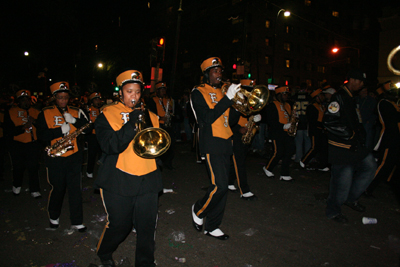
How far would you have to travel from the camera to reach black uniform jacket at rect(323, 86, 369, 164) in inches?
170

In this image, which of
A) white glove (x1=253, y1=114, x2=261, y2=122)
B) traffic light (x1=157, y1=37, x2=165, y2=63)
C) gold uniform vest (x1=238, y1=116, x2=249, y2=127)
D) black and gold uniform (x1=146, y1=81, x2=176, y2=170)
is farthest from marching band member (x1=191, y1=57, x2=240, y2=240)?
traffic light (x1=157, y1=37, x2=165, y2=63)

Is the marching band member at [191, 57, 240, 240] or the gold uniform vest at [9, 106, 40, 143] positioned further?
the gold uniform vest at [9, 106, 40, 143]

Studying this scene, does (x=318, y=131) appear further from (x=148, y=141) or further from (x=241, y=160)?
(x=148, y=141)

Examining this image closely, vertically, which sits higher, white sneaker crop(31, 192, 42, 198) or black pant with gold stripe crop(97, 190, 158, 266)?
black pant with gold stripe crop(97, 190, 158, 266)

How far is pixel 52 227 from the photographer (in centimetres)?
425

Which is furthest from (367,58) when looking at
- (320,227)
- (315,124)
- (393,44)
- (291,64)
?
(320,227)

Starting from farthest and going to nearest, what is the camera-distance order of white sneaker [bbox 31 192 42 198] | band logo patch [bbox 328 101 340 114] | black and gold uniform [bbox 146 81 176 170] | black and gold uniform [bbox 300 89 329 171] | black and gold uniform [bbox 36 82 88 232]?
black and gold uniform [bbox 300 89 329 171], black and gold uniform [bbox 146 81 176 170], white sneaker [bbox 31 192 42 198], band logo patch [bbox 328 101 340 114], black and gold uniform [bbox 36 82 88 232]

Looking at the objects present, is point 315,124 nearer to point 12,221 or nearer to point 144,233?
point 144,233

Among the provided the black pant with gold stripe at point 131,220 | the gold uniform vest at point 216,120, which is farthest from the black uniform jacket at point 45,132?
the gold uniform vest at point 216,120

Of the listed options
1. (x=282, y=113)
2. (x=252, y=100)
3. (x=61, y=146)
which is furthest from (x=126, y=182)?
(x=282, y=113)

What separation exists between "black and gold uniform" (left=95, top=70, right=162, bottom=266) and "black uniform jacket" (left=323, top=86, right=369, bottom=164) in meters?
3.08

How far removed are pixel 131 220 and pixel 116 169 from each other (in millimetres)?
590

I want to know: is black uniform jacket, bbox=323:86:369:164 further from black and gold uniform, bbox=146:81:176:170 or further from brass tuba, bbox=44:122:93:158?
black and gold uniform, bbox=146:81:176:170

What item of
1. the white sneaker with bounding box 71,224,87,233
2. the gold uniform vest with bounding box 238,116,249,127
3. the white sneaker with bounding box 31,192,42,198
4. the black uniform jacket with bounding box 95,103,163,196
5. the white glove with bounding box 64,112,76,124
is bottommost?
the white sneaker with bounding box 71,224,87,233
